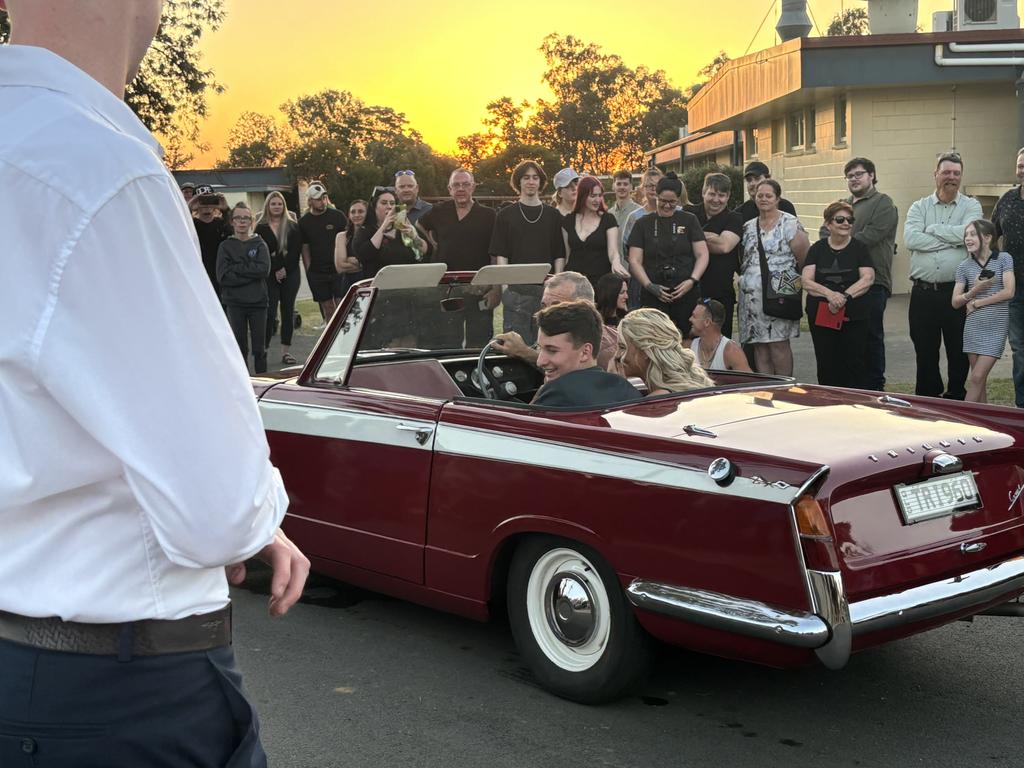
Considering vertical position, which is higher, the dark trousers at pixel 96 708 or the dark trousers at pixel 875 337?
the dark trousers at pixel 96 708

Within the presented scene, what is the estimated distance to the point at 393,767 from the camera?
382 centimetres

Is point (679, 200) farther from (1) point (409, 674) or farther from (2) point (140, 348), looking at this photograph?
(2) point (140, 348)

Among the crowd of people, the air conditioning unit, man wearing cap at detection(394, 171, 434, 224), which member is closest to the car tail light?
the crowd of people

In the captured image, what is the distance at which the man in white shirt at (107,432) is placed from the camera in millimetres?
1276

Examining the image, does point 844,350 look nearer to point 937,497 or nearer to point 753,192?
point 753,192

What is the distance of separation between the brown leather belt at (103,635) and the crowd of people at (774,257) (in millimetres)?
6252

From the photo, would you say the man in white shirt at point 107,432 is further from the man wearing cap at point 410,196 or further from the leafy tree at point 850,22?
the leafy tree at point 850,22

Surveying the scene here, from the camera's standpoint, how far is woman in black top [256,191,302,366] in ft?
46.1

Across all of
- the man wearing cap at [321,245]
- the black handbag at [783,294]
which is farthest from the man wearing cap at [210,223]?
the black handbag at [783,294]

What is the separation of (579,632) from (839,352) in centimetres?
547

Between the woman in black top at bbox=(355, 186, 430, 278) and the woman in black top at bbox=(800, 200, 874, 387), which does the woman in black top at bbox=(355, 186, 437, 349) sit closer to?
the woman in black top at bbox=(355, 186, 430, 278)

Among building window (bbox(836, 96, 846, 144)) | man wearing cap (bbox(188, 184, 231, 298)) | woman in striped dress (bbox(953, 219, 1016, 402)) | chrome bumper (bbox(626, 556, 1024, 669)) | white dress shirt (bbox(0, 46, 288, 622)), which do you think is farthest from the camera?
building window (bbox(836, 96, 846, 144))

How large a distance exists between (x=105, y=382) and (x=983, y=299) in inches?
336

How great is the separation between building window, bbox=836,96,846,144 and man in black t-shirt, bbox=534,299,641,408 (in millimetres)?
16871
